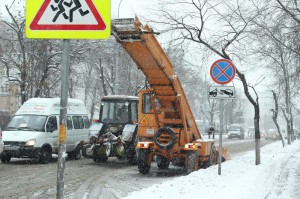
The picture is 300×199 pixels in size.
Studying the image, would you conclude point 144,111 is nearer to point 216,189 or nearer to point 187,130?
point 187,130

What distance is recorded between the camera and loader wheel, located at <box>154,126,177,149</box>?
14.5 meters

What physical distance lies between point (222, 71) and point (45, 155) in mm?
7576

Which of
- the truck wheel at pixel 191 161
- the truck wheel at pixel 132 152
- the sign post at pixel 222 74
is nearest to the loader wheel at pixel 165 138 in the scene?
the truck wheel at pixel 191 161

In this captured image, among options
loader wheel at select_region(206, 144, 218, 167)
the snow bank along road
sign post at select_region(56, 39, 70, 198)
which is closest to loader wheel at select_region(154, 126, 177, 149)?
the snow bank along road

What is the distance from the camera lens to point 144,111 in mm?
15438

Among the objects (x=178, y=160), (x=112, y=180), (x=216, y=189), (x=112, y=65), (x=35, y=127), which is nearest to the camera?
(x=216, y=189)

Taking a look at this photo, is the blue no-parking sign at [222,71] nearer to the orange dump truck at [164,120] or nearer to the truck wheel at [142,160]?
the orange dump truck at [164,120]

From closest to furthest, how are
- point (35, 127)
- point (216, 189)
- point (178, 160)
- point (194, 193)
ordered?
point (194, 193)
point (216, 189)
point (178, 160)
point (35, 127)

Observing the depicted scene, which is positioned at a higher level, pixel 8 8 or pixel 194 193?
pixel 8 8

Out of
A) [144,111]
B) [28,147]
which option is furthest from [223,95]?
[28,147]

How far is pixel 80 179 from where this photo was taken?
13461 mm

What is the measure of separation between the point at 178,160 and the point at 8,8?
15.9 m

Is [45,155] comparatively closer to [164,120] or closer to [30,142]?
[30,142]

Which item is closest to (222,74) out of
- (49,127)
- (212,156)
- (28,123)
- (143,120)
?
(143,120)
